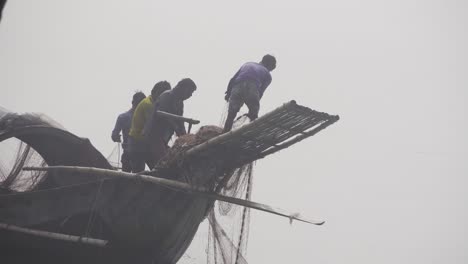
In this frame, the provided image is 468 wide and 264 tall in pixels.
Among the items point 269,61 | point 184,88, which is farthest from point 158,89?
point 269,61

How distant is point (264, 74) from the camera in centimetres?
623

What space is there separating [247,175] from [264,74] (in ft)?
5.33

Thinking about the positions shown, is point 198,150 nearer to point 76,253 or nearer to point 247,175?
point 247,175

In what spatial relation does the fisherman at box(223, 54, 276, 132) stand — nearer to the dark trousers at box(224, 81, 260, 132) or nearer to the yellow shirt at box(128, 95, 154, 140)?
the dark trousers at box(224, 81, 260, 132)

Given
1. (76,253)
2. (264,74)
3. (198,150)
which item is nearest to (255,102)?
(264,74)

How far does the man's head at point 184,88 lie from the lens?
22.1 ft

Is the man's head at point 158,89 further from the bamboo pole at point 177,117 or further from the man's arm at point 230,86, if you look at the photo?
the man's arm at point 230,86

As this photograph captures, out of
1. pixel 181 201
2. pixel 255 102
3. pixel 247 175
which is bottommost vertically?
pixel 181 201

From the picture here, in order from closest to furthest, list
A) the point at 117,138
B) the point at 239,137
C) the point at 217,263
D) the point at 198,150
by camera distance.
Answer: the point at 239,137 → the point at 198,150 → the point at 217,263 → the point at 117,138

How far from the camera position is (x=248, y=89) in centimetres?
594

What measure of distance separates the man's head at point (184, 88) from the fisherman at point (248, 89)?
87cm

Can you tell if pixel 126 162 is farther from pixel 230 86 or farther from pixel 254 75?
pixel 254 75

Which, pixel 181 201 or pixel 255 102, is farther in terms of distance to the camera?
pixel 181 201

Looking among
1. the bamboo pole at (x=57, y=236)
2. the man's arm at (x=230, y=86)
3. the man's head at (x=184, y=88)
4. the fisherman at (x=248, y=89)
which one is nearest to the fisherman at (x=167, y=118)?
the man's head at (x=184, y=88)
